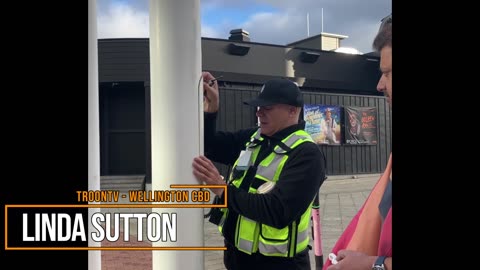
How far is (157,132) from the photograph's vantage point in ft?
6.44

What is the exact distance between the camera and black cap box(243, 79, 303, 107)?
2176 millimetres

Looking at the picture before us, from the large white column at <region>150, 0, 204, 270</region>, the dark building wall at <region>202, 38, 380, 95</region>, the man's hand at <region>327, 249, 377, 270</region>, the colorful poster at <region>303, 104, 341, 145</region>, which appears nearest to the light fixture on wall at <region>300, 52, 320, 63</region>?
the dark building wall at <region>202, 38, 380, 95</region>

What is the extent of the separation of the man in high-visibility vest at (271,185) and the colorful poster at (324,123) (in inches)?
501

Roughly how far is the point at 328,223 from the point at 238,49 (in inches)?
301

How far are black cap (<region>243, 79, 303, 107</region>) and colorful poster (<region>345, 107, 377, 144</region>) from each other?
13660 mm

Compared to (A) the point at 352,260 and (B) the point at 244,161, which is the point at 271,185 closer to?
(B) the point at 244,161

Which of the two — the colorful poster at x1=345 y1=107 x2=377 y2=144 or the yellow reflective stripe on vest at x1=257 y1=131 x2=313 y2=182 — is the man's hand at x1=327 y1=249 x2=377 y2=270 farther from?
the colorful poster at x1=345 y1=107 x2=377 y2=144

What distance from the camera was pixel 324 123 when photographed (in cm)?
1512

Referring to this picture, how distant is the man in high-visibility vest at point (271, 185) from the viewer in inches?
A: 75.3

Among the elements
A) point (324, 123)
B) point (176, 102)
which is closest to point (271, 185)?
point (176, 102)

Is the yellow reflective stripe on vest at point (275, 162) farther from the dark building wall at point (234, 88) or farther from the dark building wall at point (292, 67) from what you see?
the dark building wall at point (292, 67)

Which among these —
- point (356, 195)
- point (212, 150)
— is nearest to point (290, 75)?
point (356, 195)

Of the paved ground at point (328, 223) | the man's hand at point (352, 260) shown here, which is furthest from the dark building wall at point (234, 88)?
the man's hand at point (352, 260)
